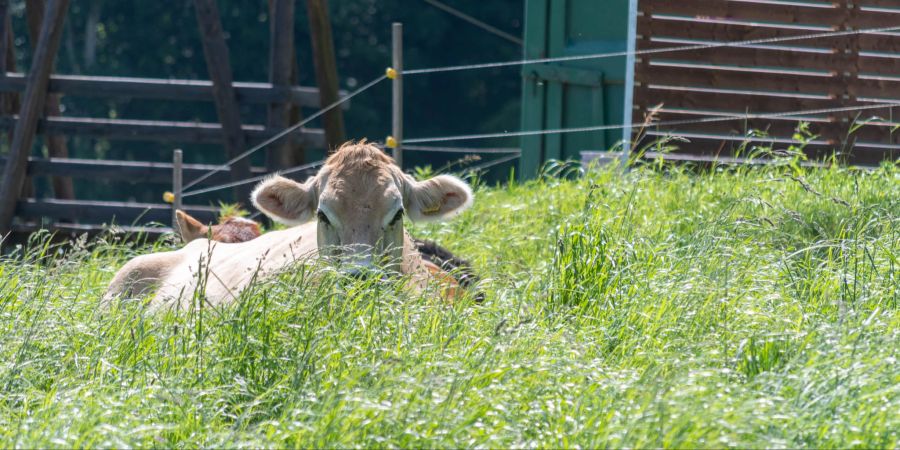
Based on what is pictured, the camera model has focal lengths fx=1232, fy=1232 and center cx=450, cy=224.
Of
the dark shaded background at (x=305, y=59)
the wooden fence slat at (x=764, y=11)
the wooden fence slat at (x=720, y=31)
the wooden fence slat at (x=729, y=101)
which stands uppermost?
the wooden fence slat at (x=764, y=11)

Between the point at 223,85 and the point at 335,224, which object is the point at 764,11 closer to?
the point at 223,85

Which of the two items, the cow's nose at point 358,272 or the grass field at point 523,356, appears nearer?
the grass field at point 523,356

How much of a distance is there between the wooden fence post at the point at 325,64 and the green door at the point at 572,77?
1.98 m

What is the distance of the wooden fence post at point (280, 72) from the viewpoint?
40.3ft

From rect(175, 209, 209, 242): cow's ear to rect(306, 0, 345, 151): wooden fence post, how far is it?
12.8 ft

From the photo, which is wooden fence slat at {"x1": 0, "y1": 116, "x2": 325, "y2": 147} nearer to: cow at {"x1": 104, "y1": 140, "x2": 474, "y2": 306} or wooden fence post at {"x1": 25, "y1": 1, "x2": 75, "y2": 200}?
wooden fence post at {"x1": 25, "y1": 1, "x2": 75, "y2": 200}

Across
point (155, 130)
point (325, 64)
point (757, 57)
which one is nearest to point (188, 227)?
point (325, 64)

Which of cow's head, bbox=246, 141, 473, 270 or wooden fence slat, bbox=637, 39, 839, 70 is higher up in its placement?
wooden fence slat, bbox=637, 39, 839, 70

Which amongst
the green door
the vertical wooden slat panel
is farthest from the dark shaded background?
the green door

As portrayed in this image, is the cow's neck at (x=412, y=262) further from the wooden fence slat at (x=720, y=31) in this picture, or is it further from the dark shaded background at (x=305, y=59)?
the dark shaded background at (x=305, y=59)

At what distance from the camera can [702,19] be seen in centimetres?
985

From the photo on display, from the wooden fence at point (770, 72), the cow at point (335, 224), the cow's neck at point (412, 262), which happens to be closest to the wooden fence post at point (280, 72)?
the wooden fence at point (770, 72)

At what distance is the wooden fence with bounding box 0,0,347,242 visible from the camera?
12062mm

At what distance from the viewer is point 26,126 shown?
475 inches
